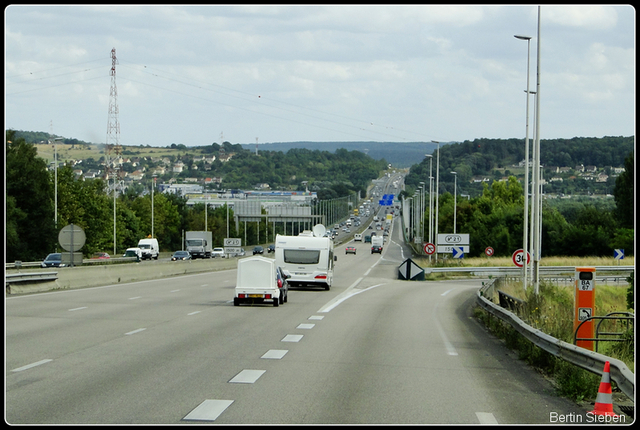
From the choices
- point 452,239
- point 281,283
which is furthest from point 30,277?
point 452,239

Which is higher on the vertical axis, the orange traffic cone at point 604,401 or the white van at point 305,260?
the orange traffic cone at point 604,401

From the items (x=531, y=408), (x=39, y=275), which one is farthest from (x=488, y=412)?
(x=39, y=275)

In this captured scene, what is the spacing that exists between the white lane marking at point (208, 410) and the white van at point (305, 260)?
2676 centimetres

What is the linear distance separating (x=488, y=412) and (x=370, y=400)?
1.45 metres

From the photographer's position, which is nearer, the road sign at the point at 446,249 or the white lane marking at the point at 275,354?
the white lane marking at the point at 275,354

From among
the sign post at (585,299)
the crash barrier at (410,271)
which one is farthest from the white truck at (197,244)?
the sign post at (585,299)

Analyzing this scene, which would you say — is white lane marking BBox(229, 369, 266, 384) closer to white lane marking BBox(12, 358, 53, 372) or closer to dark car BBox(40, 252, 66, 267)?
white lane marking BBox(12, 358, 53, 372)

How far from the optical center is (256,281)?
83.0ft

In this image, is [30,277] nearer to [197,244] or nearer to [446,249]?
[446,249]

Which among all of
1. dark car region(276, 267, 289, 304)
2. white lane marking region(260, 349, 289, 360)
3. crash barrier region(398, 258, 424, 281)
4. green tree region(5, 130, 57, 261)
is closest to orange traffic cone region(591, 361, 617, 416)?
white lane marking region(260, 349, 289, 360)

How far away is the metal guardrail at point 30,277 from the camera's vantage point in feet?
93.1

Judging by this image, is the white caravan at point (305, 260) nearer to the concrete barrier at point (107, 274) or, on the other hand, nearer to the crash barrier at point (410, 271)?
the concrete barrier at point (107, 274)

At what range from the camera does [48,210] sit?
269ft

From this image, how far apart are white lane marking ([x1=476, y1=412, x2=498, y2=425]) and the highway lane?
6 centimetres
